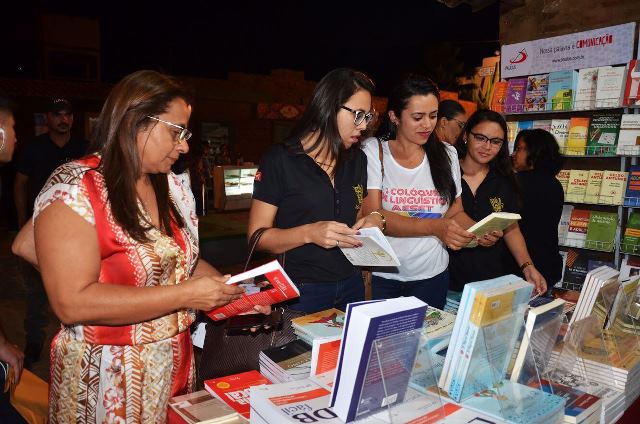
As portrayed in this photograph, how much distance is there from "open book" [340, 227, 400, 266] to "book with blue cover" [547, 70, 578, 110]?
→ 2.99 metres

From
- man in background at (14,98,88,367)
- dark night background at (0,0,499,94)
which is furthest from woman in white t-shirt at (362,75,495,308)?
dark night background at (0,0,499,94)

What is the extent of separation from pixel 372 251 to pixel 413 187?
2.55 ft

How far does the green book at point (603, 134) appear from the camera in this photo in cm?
373

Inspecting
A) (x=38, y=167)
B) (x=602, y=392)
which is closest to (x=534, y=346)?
(x=602, y=392)

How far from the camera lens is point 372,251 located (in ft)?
5.68

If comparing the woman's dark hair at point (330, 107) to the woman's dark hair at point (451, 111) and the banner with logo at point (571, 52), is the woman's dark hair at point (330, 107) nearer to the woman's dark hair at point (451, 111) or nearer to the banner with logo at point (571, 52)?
the woman's dark hair at point (451, 111)

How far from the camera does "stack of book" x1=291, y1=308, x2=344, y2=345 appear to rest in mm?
1452

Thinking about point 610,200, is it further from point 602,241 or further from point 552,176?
point 552,176

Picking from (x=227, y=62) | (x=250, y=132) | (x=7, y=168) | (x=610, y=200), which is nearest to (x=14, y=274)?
(x=7, y=168)

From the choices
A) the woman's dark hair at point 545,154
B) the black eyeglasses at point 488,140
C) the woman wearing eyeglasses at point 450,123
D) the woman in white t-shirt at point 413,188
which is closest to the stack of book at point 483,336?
the woman in white t-shirt at point 413,188

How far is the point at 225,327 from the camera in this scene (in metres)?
1.54

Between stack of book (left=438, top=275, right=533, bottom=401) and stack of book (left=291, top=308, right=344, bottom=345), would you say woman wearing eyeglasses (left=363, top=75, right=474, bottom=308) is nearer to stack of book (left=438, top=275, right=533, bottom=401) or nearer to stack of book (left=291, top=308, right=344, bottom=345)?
stack of book (left=291, top=308, right=344, bottom=345)

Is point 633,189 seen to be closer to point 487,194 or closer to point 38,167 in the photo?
point 487,194

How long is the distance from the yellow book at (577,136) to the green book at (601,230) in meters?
0.53
